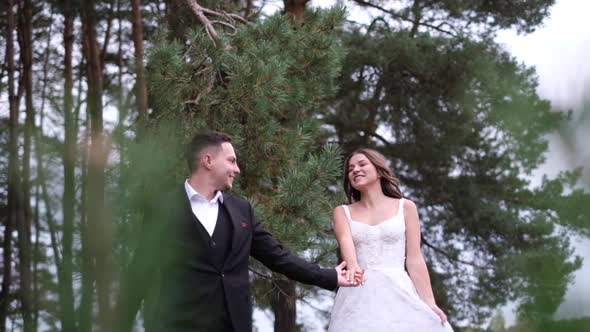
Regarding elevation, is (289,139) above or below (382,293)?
above

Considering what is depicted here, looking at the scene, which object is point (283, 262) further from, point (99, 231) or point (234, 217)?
point (99, 231)

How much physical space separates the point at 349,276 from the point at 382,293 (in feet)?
0.86

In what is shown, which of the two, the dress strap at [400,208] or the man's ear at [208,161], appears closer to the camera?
the man's ear at [208,161]

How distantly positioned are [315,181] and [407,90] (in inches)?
279

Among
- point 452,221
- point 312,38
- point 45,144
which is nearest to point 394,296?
point 312,38

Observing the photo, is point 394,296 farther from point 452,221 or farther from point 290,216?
point 452,221

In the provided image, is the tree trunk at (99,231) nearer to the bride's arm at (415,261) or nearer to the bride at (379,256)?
the bride at (379,256)

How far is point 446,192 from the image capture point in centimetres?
1102

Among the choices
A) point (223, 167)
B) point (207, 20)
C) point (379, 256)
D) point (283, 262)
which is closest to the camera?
point (223, 167)

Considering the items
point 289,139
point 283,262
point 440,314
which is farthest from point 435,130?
point 283,262

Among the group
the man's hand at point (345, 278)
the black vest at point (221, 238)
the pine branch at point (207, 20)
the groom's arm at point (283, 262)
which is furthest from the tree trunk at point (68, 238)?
the pine branch at point (207, 20)

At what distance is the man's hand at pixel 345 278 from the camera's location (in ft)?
9.57

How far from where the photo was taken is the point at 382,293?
3.19 metres

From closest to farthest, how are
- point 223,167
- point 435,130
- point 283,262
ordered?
1. point 223,167
2. point 283,262
3. point 435,130
